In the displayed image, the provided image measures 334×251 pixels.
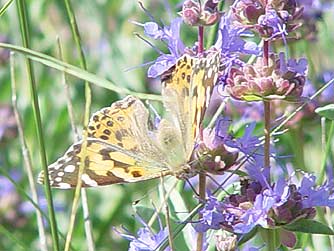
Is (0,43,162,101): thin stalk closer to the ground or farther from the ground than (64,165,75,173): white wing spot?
farther from the ground

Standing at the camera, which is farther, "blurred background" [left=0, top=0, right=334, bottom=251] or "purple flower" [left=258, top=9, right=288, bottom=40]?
"blurred background" [left=0, top=0, right=334, bottom=251]

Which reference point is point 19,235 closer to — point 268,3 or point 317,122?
point 317,122

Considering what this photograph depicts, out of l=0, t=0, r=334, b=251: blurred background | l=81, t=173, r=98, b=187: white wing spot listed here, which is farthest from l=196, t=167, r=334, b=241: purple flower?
l=0, t=0, r=334, b=251: blurred background

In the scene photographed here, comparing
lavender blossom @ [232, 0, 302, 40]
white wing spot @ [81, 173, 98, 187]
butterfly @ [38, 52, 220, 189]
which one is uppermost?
lavender blossom @ [232, 0, 302, 40]

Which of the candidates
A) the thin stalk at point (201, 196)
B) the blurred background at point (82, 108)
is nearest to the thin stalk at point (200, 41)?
the thin stalk at point (201, 196)

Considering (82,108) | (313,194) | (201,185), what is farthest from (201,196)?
(82,108)

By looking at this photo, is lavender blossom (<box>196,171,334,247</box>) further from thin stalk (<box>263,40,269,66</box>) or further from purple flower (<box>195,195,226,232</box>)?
thin stalk (<box>263,40,269,66</box>)
